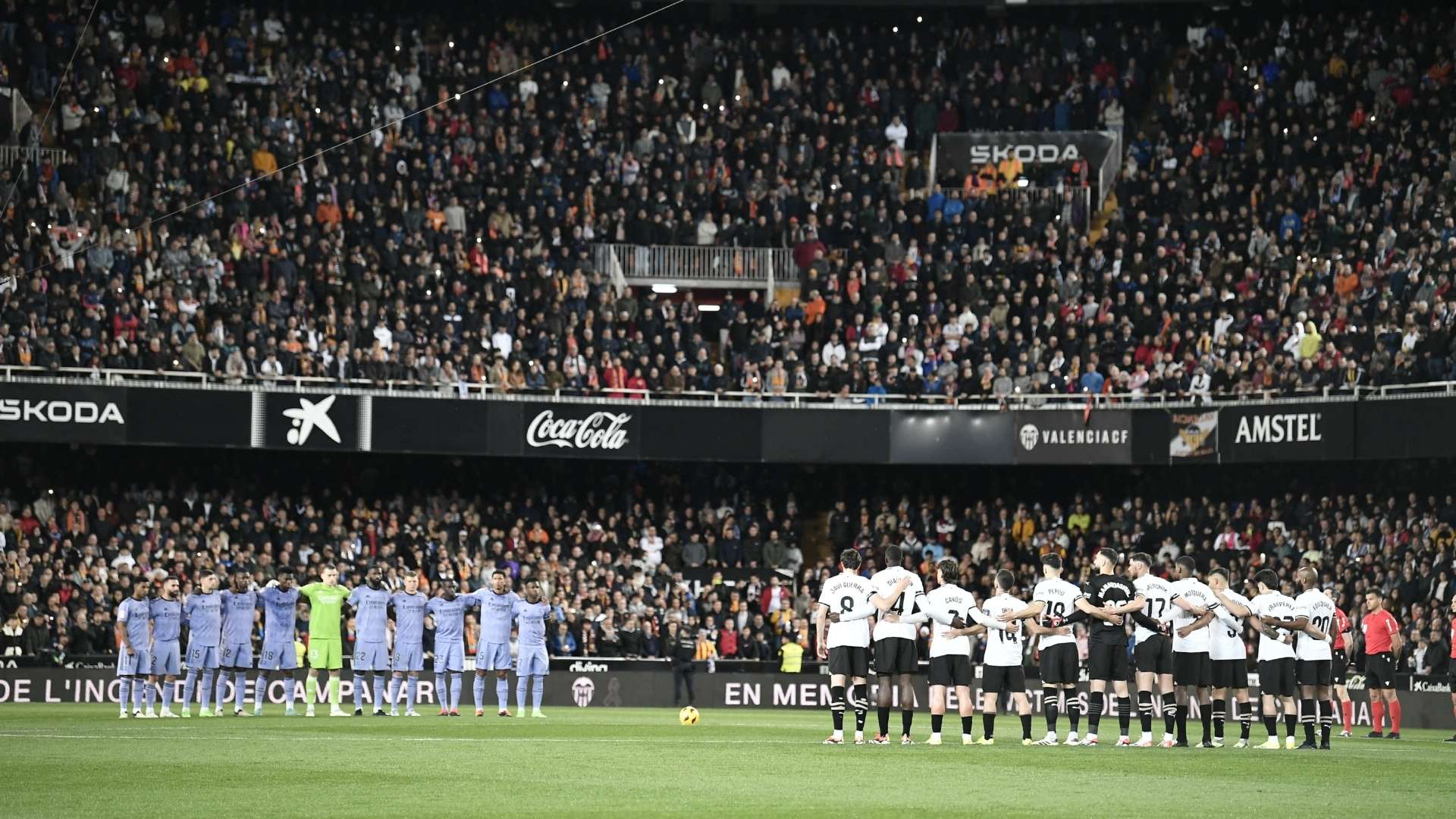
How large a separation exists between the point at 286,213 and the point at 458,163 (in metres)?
4.78

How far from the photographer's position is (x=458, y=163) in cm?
4794

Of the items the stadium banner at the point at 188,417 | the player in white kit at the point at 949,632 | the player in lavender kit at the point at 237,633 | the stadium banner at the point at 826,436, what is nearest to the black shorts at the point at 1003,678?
the player in white kit at the point at 949,632

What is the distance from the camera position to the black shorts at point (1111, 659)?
23641mm

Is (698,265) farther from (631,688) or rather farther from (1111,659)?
(1111,659)

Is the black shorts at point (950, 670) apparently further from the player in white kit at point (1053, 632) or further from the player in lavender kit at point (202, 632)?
the player in lavender kit at point (202, 632)

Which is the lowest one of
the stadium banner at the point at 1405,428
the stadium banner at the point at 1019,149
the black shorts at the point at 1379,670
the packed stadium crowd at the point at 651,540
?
the black shorts at the point at 1379,670

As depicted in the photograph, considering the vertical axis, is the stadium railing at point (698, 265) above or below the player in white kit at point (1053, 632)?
above

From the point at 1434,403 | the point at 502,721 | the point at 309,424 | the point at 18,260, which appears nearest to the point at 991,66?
the point at 1434,403

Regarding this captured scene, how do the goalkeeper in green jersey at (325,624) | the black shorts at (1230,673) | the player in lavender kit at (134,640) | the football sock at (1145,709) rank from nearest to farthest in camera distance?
the football sock at (1145,709)
the black shorts at (1230,673)
the player in lavender kit at (134,640)
the goalkeeper in green jersey at (325,624)

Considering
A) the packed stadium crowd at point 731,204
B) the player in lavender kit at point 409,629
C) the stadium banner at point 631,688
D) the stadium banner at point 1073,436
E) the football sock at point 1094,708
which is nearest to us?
the football sock at point 1094,708

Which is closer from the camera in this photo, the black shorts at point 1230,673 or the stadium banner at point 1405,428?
the black shorts at point 1230,673

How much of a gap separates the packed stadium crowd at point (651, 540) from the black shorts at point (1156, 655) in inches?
477

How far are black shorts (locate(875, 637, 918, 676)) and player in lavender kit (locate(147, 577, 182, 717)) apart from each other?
1167 cm

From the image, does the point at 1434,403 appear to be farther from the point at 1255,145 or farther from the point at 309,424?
the point at 309,424
